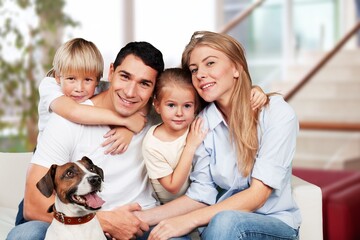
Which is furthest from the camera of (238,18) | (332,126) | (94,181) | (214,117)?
(238,18)

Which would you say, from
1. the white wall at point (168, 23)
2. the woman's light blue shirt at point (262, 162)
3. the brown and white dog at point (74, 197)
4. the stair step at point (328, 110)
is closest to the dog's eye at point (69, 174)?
the brown and white dog at point (74, 197)

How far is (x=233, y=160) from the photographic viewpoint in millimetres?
2127

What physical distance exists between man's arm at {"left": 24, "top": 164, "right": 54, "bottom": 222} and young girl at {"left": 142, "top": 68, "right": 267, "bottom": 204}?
33 centimetres

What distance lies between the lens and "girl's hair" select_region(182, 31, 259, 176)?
2.07 meters

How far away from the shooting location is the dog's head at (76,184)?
1.56 metres

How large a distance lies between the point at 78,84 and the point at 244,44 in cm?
378

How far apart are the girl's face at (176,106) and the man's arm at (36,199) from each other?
407 millimetres

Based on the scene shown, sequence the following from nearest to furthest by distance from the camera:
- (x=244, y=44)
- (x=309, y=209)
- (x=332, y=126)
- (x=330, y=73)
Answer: (x=309, y=209), (x=332, y=126), (x=244, y=44), (x=330, y=73)

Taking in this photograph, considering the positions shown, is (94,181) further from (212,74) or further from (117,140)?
(212,74)

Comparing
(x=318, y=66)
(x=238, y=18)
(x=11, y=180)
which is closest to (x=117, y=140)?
(x=11, y=180)

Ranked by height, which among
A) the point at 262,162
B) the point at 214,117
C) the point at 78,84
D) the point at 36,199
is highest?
the point at 78,84

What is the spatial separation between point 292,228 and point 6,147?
11.5 ft

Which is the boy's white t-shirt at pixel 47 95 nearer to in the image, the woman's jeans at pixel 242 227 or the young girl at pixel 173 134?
the young girl at pixel 173 134

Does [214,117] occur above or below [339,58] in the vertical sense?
above
